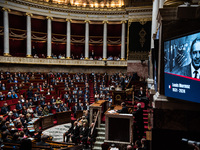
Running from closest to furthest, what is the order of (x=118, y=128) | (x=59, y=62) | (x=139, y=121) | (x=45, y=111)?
1. (x=139, y=121)
2. (x=118, y=128)
3. (x=45, y=111)
4. (x=59, y=62)

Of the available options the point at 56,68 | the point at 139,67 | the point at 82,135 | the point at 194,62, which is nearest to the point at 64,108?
the point at 82,135

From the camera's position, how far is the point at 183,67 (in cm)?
317

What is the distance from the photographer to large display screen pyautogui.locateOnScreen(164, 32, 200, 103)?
2.86 meters

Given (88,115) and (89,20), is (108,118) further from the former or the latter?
(89,20)

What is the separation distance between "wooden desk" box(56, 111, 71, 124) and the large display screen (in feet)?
33.5

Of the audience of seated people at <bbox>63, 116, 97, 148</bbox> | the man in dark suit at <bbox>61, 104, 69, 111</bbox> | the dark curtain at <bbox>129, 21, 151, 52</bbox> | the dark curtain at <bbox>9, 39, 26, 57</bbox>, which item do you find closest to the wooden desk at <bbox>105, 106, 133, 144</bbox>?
the audience of seated people at <bbox>63, 116, 97, 148</bbox>

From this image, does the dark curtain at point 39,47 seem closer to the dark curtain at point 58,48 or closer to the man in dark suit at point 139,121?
the dark curtain at point 58,48

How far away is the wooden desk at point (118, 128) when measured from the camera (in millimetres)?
7886

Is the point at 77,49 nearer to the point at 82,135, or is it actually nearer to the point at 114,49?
the point at 114,49

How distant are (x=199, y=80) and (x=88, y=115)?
7.92 meters

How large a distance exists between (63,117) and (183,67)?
11.1 meters

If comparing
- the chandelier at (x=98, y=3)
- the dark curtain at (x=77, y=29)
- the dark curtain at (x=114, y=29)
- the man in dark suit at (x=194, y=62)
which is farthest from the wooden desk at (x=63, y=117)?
the dark curtain at (x=114, y=29)

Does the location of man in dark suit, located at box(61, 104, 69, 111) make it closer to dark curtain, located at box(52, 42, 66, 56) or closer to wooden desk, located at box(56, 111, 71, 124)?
wooden desk, located at box(56, 111, 71, 124)

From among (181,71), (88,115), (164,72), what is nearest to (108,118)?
(88,115)
